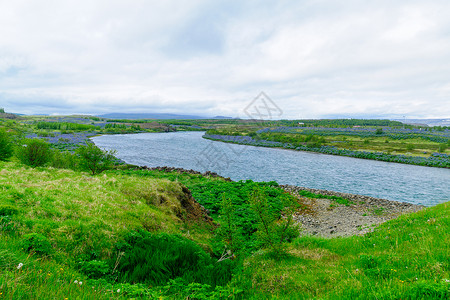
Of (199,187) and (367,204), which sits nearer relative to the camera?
(367,204)

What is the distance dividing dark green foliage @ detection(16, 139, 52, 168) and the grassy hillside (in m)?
18.0

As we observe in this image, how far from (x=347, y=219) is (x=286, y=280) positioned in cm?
1718

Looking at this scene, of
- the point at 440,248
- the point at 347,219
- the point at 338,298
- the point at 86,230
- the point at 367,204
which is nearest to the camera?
the point at 338,298

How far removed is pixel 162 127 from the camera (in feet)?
637

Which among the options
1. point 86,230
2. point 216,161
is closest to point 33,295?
point 86,230

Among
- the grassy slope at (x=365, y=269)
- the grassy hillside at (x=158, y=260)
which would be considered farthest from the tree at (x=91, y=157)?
the grassy slope at (x=365, y=269)

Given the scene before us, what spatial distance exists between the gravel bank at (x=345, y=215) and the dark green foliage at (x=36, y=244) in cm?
1526

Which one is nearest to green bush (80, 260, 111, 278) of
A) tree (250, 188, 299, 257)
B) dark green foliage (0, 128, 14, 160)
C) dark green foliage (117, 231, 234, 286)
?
dark green foliage (117, 231, 234, 286)

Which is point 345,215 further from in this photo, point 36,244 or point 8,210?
point 8,210

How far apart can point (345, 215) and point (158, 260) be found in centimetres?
2065

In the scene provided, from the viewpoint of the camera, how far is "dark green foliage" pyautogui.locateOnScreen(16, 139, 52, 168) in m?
23.6

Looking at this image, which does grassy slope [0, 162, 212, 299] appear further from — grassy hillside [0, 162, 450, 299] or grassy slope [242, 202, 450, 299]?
grassy slope [242, 202, 450, 299]

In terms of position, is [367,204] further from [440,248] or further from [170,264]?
[170,264]

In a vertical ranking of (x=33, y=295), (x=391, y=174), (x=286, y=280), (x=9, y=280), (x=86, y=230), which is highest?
(x=9, y=280)
